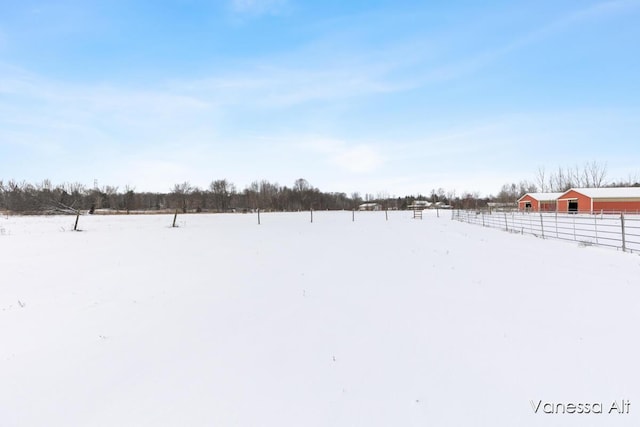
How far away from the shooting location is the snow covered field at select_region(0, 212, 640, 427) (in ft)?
8.02

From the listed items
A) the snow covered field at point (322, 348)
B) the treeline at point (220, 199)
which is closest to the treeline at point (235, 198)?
the treeline at point (220, 199)

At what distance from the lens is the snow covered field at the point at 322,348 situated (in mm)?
2443

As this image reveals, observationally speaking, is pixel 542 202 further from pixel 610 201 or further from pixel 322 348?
pixel 322 348

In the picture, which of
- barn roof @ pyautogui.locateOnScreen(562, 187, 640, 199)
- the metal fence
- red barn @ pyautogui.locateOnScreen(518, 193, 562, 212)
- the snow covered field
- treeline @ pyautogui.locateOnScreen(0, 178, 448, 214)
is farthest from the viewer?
treeline @ pyautogui.locateOnScreen(0, 178, 448, 214)

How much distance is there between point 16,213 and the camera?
45312mm

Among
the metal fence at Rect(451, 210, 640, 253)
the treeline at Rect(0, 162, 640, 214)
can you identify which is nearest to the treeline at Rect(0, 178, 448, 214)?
the treeline at Rect(0, 162, 640, 214)

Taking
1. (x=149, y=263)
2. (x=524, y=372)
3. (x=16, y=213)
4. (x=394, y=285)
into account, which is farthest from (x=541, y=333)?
(x=16, y=213)

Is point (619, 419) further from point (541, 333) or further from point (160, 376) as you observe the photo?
point (160, 376)

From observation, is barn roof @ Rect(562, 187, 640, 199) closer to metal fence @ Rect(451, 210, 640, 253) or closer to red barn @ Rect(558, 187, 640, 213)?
red barn @ Rect(558, 187, 640, 213)

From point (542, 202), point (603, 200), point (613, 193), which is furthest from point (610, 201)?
point (542, 202)

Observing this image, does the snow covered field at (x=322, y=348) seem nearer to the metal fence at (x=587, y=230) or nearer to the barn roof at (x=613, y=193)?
the metal fence at (x=587, y=230)

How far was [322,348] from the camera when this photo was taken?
3.42 m

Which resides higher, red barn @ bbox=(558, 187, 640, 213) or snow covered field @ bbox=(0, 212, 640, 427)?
red barn @ bbox=(558, 187, 640, 213)

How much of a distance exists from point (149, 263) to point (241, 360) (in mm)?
6755
